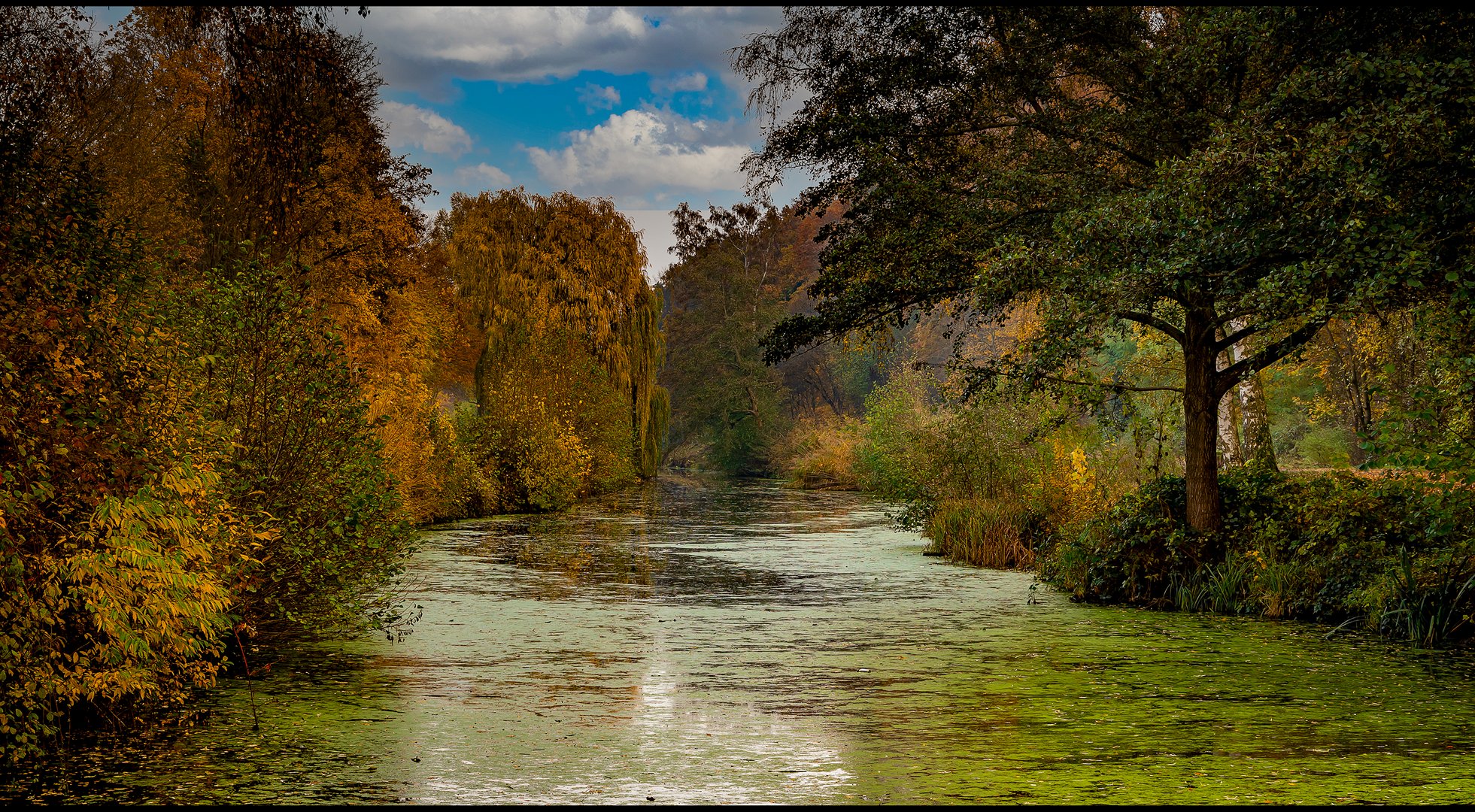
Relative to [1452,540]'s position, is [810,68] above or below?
above

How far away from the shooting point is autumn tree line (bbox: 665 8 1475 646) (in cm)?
895

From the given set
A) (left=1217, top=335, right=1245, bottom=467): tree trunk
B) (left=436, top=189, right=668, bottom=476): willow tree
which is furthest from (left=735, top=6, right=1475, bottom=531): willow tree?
(left=436, top=189, right=668, bottom=476): willow tree

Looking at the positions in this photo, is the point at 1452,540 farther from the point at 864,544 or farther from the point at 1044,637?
the point at 864,544

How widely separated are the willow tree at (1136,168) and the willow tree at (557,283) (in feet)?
51.0

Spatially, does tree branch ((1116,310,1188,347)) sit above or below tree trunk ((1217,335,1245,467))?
above

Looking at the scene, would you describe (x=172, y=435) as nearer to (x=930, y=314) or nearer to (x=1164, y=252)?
(x=1164, y=252)

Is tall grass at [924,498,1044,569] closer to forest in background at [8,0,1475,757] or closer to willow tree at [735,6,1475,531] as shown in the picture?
forest in background at [8,0,1475,757]

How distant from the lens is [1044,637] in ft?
33.3

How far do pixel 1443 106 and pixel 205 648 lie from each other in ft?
29.3

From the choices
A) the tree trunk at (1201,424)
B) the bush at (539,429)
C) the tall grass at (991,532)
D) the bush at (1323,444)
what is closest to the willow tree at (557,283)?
the bush at (539,429)

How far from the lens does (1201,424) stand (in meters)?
12.5

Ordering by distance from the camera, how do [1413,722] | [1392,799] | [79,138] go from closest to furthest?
1. [1392,799]
2. [1413,722]
3. [79,138]

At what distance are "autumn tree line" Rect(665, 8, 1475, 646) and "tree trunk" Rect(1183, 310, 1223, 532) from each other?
28 mm

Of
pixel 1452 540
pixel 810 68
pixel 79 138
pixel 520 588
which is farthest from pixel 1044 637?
pixel 79 138
